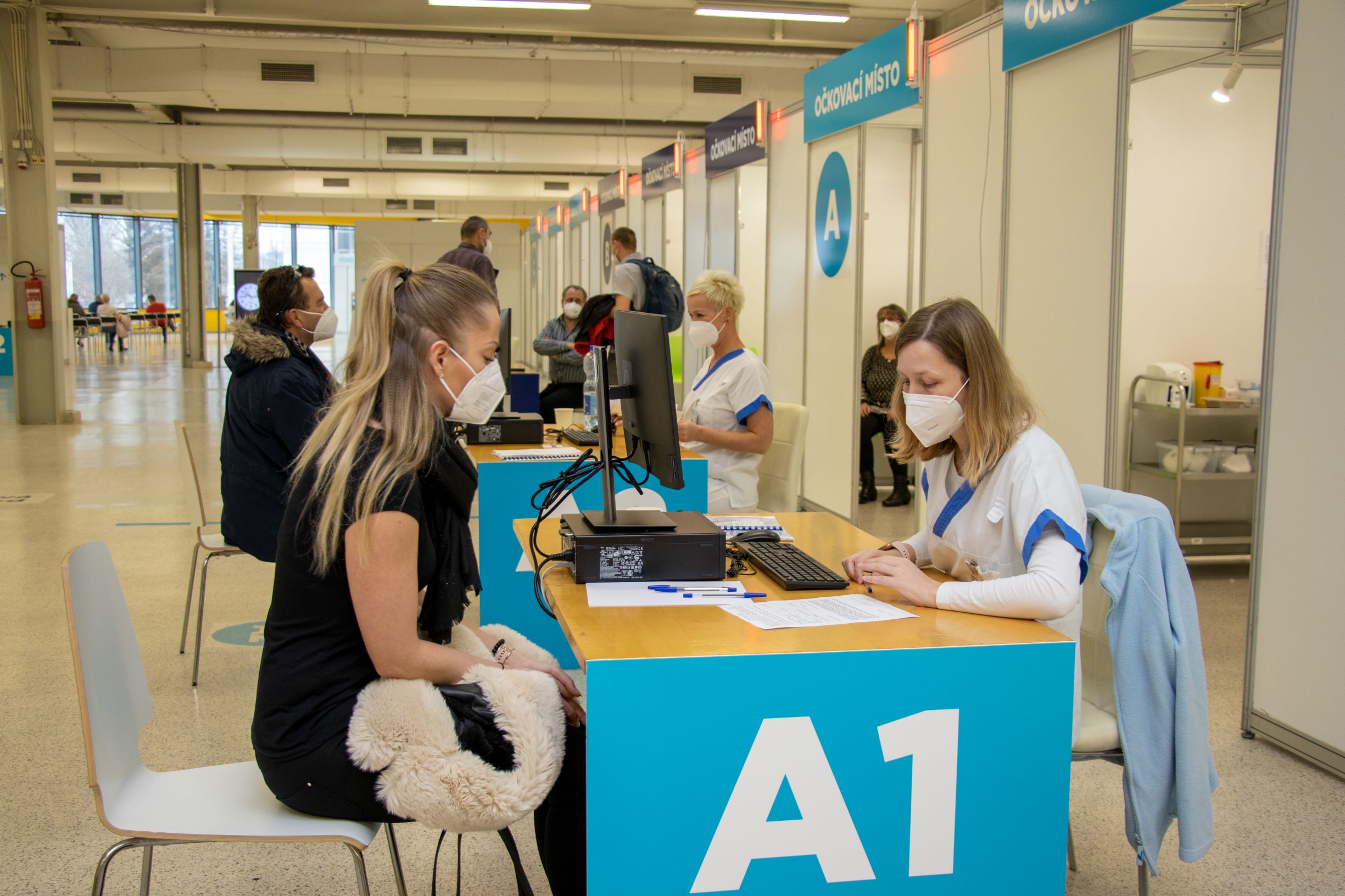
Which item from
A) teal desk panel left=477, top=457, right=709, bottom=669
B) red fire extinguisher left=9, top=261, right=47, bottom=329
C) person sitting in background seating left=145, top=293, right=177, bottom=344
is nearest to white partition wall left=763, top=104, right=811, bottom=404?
teal desk panel left=477, top=457, right=709, bottom=669

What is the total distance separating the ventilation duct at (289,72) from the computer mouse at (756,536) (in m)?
9.79

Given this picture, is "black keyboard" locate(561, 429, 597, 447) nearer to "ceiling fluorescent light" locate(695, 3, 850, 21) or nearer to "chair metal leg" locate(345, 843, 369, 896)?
"chair metal leg" locate(345, 843, 369, 896)

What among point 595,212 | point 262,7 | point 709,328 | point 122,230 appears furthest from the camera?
point 122,230

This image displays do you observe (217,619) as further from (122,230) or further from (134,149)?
(122,230)

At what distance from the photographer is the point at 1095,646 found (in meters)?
2.24

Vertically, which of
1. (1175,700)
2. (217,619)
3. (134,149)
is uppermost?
(134,149)

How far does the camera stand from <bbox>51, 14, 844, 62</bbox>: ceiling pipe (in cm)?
993

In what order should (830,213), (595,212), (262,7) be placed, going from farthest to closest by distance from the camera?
(595,212) < (262,7) < (830,213)

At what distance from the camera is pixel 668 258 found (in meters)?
10.2

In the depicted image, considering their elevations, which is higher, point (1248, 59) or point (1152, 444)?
point (1248, 59)

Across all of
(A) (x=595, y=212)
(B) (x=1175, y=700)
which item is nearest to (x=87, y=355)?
(A) (x=595, y=212)

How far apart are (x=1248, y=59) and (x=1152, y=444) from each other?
2.00 meters

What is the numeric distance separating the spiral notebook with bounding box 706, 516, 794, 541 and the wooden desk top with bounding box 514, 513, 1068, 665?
0.51 meters

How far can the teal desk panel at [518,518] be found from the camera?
12.4 feet
